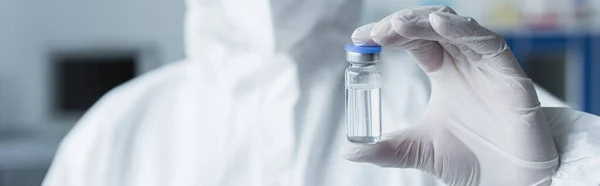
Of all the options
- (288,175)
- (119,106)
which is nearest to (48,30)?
(119,106)

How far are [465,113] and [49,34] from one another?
10.1 feet

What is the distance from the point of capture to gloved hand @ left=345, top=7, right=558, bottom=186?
727 millimetres

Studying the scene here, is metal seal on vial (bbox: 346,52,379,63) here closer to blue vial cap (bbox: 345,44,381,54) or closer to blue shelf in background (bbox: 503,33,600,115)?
blue vial cap (bbox: 345,44,381,54)

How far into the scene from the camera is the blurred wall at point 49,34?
359cm

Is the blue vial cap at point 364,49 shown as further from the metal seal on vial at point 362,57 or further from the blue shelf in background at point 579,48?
the blue shelf in background at point 579,48

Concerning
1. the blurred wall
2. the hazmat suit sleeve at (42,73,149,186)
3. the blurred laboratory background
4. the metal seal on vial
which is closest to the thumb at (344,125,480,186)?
the metal seal on vial

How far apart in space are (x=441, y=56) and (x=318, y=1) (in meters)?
0.27

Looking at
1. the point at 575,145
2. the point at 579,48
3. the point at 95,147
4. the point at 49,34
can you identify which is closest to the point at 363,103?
the point at 575,145

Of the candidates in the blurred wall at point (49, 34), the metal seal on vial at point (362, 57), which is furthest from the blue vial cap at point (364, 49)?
the blurred wall at point (49, 34)

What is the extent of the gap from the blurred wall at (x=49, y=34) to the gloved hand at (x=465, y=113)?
291 centimetres

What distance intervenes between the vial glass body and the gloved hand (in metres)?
0.04

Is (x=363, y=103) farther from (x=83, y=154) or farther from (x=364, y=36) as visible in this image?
(x=83, y=154)

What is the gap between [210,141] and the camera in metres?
1.10

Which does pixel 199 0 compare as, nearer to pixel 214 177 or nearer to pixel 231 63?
pixel 231 63
